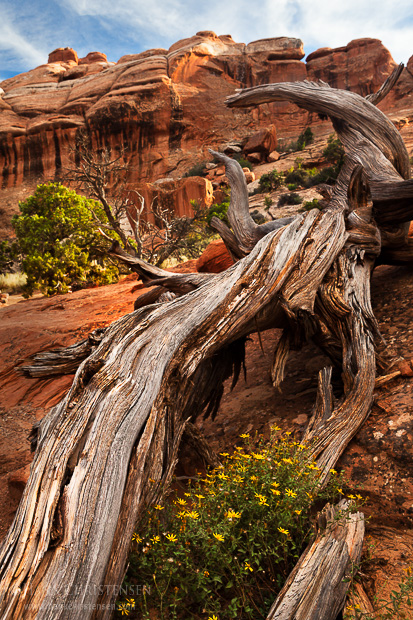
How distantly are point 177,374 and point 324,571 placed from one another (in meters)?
1.40

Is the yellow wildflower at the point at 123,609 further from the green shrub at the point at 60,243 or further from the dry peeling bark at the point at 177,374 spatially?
the green shrub at the point at 60,243

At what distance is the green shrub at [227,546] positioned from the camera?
6.34 feet

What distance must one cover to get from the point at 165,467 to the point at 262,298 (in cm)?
157

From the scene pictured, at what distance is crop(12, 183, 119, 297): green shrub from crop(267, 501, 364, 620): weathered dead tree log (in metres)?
10.3

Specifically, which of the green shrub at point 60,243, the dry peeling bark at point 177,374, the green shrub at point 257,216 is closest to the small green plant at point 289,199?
the green shrub at point 257,216

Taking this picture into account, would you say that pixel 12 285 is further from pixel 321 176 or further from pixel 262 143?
pixel 262 143

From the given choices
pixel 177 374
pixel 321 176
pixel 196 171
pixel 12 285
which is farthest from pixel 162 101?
pixel 177 374

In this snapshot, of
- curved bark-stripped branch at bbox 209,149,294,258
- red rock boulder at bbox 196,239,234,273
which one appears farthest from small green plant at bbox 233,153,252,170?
curved bark-stripped branch at bbox 209,149,294,258

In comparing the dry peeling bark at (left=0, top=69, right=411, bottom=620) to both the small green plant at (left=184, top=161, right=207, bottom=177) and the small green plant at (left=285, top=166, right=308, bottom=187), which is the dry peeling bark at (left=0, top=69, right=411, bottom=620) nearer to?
the small green plant at (left=285, top=166, right=308, bottom=187)

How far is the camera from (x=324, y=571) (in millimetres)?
2023

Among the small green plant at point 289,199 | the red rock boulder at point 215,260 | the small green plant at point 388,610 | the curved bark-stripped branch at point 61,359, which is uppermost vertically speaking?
the small green plant at point 289,199

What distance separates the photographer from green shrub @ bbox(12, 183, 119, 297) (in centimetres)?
1157

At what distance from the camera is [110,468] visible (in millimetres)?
2150

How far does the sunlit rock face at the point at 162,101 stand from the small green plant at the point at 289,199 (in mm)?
15226
